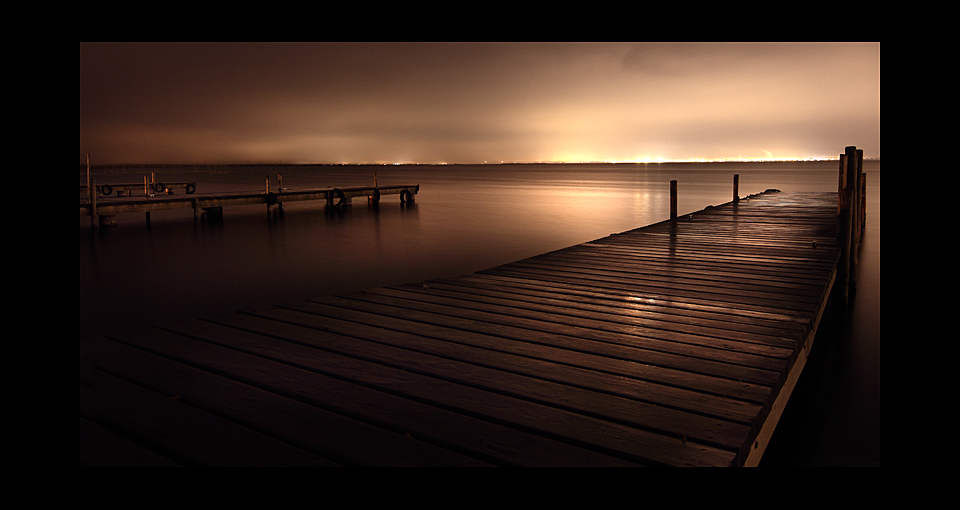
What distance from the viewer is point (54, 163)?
2.13 metres

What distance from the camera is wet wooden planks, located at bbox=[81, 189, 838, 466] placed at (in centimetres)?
218

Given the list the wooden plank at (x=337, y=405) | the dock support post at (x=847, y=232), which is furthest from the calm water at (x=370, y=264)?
the wooden plank at (x=337, y=405)

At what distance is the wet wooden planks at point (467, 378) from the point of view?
2184 millimetres

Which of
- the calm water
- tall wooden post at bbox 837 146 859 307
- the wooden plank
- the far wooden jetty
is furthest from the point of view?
the far wooden jetty

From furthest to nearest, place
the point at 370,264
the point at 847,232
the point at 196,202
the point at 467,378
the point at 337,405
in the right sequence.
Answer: the point at 196,202 < the point at 370,264 < the point at 847,232 < the point at 467,378 < the point at 337,405

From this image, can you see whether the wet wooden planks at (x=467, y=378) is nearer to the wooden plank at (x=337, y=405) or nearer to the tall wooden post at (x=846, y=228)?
the wooden plank at (x=337, y=405)

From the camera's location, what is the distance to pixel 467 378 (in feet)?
9.24

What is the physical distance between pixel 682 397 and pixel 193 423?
2.14 metres

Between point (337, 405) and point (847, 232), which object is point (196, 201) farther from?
point (337, 405)

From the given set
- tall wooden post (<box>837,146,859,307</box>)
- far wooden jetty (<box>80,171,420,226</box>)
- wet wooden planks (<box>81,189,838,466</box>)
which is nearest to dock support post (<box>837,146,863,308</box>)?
tall wooden post (<box>837,146,859,307</box>)

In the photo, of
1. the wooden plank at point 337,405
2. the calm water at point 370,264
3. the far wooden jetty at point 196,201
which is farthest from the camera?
the far wooden jetty at point 196,201

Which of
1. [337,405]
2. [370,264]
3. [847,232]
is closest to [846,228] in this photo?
[847,232]

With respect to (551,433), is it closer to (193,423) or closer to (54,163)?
(193,423)

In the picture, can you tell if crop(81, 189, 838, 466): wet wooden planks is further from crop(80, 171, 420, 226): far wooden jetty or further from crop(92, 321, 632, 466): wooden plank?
crop(80, 171, 420, 226): far wooden jetty
